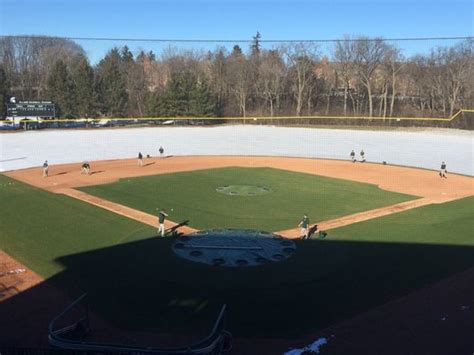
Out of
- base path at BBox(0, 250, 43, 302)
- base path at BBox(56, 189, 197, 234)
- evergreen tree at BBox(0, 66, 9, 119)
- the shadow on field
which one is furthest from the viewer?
evergreen tree at BBox(0, 66, 9, 119)

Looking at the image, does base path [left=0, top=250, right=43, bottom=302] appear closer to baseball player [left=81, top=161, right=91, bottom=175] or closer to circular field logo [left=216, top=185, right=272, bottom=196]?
circular field logo [left=216, top=185, right=272, bottom=196]

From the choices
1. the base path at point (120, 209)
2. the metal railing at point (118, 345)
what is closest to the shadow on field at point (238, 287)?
the metal railing at point (118, 345)

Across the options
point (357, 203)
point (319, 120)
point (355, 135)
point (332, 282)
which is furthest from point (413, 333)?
point (319, 120)

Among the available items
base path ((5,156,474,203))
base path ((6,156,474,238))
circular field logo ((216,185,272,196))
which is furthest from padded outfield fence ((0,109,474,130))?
circular field logo ((216,185,272,196))

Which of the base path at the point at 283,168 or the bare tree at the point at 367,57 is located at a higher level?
the bare tree at the point at 367,57

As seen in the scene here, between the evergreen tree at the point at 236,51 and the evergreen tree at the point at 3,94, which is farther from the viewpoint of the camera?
the evergreen tree at the point at 236,51

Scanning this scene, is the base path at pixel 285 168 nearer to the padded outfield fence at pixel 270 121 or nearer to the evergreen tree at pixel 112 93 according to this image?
the padded outfield fence at pixel 270 121

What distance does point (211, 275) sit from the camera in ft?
54.5

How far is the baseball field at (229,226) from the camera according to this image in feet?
46.2

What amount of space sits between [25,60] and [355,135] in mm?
65407

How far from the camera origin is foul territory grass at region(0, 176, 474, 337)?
1382cm

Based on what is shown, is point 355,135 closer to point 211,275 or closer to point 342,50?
point 342,50

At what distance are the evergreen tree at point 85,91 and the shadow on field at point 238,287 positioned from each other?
64903mm

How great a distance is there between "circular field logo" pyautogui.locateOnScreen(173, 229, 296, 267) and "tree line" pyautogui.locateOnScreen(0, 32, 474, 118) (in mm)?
62599
